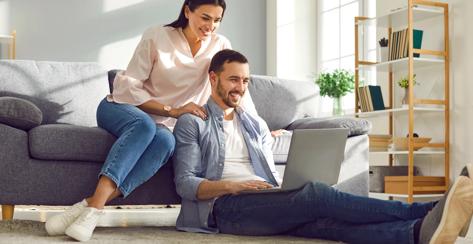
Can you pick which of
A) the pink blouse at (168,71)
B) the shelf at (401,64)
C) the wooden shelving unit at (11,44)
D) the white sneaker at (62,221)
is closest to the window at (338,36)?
the shelf at (401,64)

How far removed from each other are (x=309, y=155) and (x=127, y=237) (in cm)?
69

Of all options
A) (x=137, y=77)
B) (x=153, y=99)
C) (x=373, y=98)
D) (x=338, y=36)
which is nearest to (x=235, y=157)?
(x=153, y=99)

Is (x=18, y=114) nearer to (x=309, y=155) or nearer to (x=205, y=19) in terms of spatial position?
(x=205, y=19)

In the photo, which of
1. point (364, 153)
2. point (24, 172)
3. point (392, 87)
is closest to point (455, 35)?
point (392, 87)

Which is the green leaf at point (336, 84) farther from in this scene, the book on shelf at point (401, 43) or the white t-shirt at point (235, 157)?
the white t-shirt at point (235, 157)

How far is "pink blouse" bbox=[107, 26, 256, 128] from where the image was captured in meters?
2.88

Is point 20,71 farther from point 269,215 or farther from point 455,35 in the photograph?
point 455,35

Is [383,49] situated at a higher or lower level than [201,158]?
higher

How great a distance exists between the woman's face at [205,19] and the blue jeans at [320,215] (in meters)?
0.75

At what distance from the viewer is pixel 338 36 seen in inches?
255

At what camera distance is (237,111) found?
2.70 meters

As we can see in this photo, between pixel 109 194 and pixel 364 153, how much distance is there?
1.70 m

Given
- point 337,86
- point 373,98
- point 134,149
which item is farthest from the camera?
point 337,86

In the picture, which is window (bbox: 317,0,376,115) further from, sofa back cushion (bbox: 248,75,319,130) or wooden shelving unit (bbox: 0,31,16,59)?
wooden shelving unit (bbox: 0,31,16,59)
